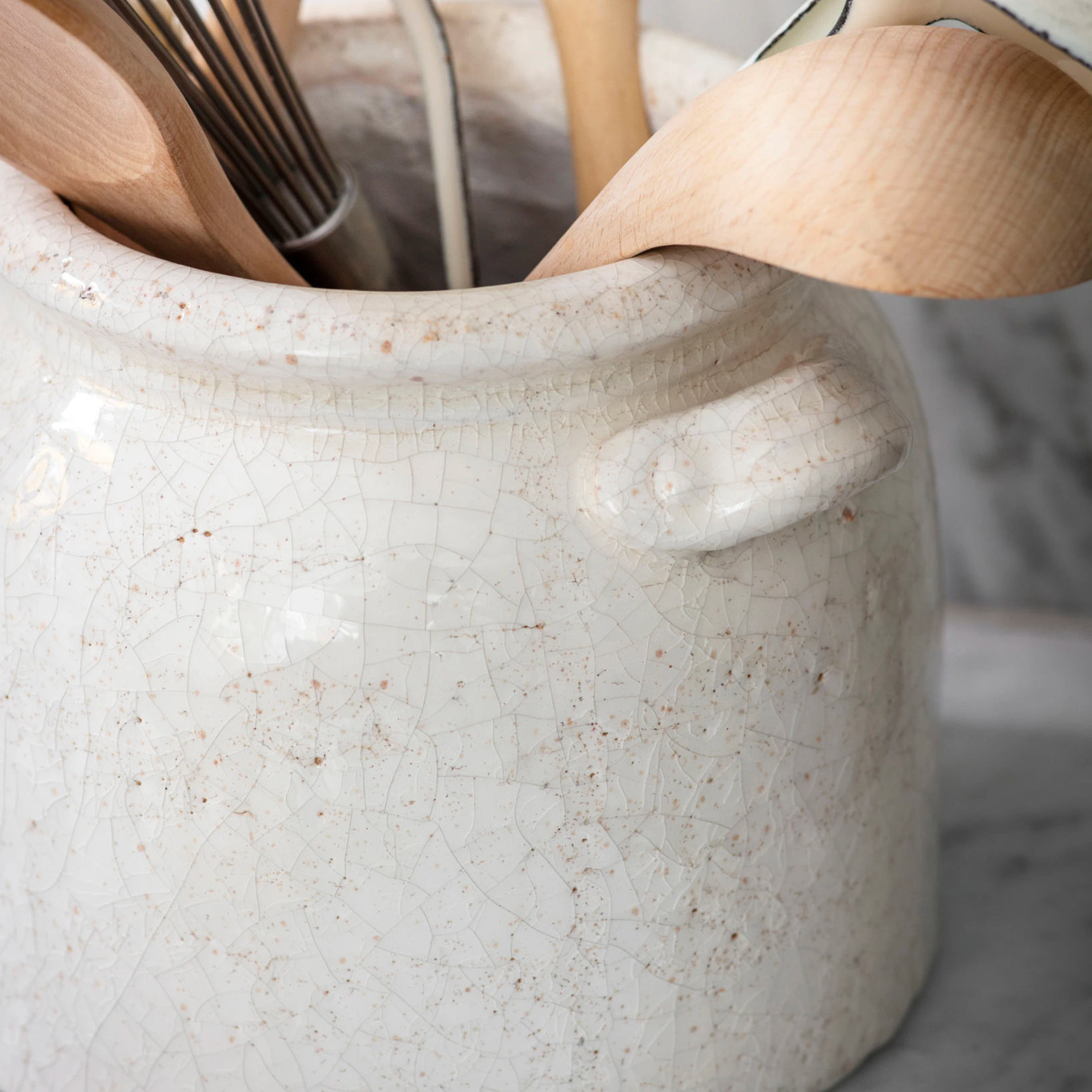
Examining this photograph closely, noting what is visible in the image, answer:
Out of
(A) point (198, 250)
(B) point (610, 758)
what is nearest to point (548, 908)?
(B) point (610, 758)

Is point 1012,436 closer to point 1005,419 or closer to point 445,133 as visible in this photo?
point 1005,419

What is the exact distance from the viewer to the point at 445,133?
33 cm

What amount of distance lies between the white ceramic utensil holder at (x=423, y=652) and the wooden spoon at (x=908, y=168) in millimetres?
27

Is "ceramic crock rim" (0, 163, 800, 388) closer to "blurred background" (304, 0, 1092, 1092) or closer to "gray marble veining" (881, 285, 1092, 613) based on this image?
"blurred background" (304, 0, 1092, 1092)

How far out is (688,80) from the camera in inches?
12.9

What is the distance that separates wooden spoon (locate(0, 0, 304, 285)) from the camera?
0.23 m

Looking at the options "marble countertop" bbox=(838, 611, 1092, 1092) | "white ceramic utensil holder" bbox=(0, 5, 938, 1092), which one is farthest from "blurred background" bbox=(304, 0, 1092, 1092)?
"white ceramic utensil holder" bbox=(0, 5, 938, 1092)

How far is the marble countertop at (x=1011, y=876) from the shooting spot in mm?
348

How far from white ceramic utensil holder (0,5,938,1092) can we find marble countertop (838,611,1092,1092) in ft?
0.36

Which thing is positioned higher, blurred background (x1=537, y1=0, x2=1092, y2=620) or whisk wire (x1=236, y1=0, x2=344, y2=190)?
whisk wire (x1=236, y1=0, x2=344, y2=190)

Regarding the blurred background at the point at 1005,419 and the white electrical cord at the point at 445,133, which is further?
the blurred background at the point at 1005,419

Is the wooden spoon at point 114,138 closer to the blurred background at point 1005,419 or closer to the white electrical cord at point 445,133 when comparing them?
the white electrical cord at point 445,133

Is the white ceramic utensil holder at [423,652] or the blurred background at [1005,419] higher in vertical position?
the white ceramic utensil holder at [423,652]

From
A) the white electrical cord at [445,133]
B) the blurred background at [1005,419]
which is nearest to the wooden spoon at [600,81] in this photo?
the white electrical cord at [445,133]
